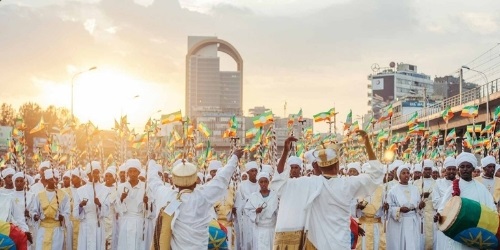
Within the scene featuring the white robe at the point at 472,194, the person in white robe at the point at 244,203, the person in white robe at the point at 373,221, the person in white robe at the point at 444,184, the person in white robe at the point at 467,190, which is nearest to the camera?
the person in white robe at the point at 467,190

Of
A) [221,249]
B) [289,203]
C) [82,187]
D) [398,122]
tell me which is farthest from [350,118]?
[398,122]

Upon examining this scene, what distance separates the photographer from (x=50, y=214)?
14.1 meters

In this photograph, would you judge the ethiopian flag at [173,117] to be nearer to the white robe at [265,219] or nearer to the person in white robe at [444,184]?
the white robe at [265,219]

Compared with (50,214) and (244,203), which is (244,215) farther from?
(50,214)

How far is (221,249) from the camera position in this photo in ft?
34.6

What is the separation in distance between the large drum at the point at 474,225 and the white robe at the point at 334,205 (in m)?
1.54

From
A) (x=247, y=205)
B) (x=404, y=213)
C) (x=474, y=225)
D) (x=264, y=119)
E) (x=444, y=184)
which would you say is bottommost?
(x=404, y=213)

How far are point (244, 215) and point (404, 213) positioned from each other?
11.1ft

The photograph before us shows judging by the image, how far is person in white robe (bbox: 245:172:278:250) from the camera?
13406mm

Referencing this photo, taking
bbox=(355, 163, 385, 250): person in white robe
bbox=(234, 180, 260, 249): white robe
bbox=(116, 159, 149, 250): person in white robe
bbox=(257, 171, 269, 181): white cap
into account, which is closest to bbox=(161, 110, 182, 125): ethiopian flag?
bbox=(234, 180, 260, 249): white robe

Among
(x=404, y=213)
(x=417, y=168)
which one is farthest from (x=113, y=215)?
(x=417, y=168)

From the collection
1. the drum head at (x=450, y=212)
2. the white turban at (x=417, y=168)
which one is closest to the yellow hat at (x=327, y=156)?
the drum head at (x=450, y=212)

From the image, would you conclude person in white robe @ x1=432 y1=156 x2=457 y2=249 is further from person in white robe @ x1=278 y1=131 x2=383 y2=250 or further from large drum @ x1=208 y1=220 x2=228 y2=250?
person in white robe @ x1=278 y1=131 x2=383 y2=250

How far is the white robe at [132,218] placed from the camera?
13.9 meters
